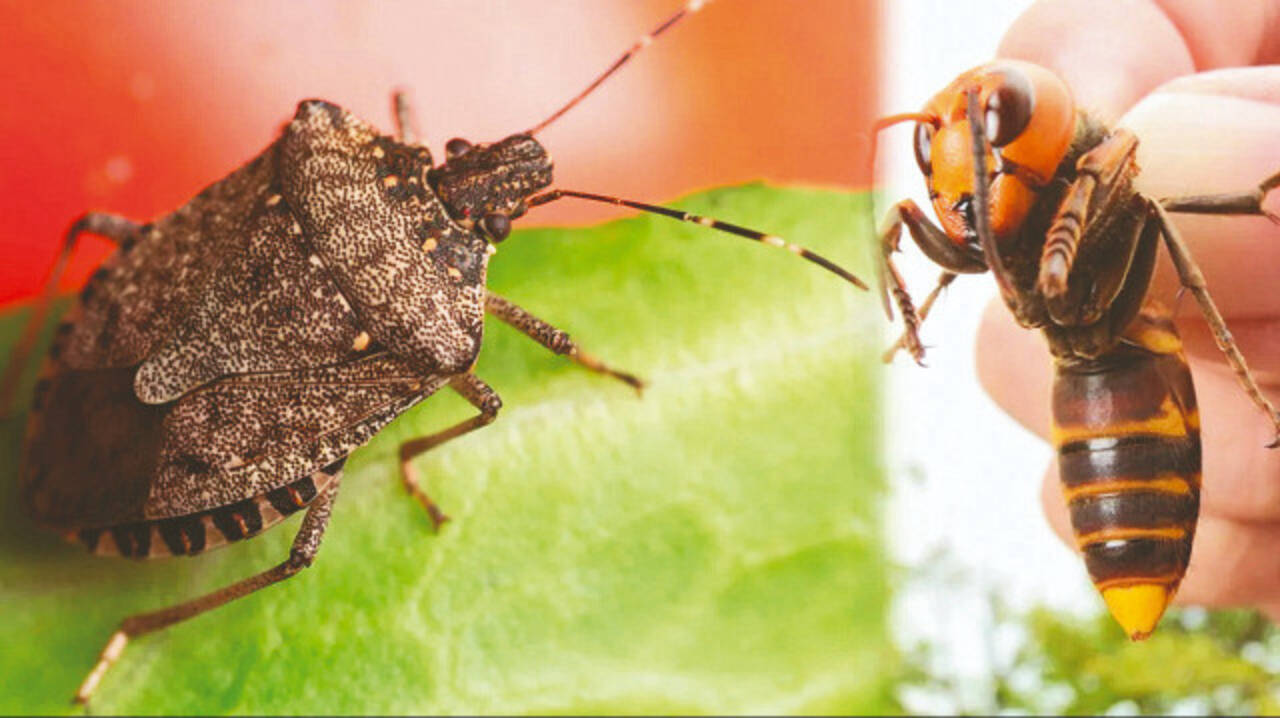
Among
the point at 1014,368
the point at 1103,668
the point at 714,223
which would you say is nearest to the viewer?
the point at 714,223

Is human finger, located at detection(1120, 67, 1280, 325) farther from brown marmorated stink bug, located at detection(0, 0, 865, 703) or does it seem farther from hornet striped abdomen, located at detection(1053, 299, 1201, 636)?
brown marmorated stink bug, located at detection(0, 0, 865, 703)

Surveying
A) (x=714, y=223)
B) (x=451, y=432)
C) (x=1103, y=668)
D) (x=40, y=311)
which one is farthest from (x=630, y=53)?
(x=1103, y=668)

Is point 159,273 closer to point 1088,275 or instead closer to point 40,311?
point 40,311

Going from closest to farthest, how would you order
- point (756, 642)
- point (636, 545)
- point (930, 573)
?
point (636, 545)
point (756, 642)
point (930, 573)

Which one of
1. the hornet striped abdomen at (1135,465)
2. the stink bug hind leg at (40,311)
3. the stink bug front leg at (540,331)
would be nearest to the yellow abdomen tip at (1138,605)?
the hornet striped abdomen at (1135,465)

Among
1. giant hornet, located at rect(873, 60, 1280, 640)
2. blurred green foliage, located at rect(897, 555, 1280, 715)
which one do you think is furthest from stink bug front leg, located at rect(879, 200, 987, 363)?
blurred green foliage, located at rect(897, 555, 1280, 715)

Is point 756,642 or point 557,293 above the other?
point 557,293

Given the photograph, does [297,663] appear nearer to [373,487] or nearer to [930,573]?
[373,487]

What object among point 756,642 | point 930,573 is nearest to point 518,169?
point 756,642
